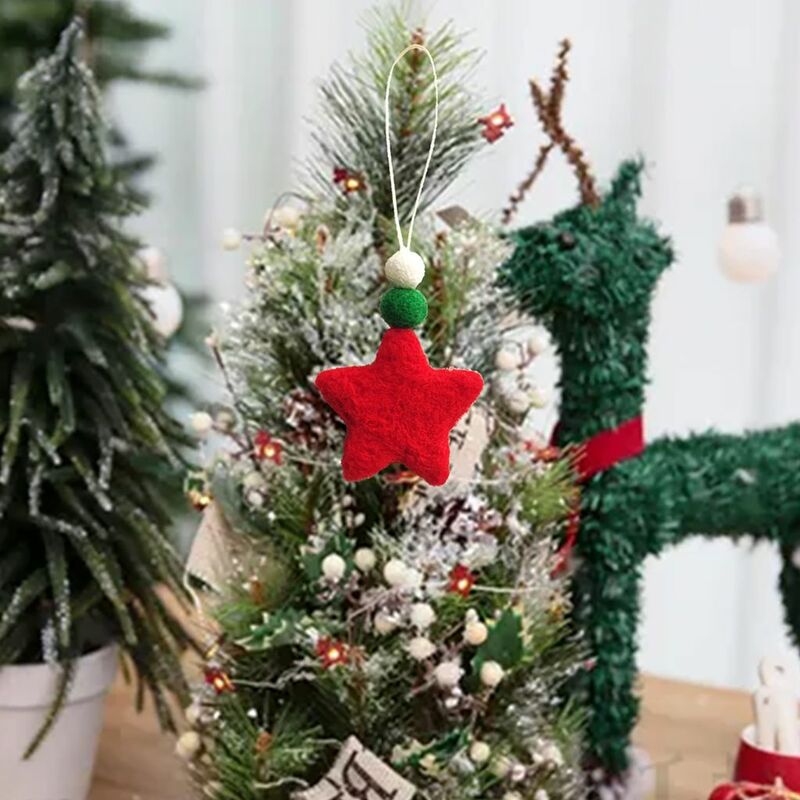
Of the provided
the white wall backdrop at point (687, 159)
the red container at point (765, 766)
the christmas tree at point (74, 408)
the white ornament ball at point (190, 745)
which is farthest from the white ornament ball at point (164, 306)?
the red container at point (765, 766)

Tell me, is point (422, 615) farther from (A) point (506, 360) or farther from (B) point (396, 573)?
(A) point (506, 360)

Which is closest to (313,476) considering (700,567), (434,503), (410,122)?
(434,503)

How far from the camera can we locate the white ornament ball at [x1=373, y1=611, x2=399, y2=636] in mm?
637

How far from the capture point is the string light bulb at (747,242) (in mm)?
920

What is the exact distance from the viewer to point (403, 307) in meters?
0.55

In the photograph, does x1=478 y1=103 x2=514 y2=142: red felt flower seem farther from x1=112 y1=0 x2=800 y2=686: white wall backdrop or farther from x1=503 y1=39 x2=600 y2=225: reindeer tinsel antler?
x1=112 y1=0 x2=800 y2=686: white wall backdrop

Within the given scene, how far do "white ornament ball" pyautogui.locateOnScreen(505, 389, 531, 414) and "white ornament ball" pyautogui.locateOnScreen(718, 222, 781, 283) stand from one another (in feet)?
1.04

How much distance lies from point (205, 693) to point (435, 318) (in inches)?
9.8

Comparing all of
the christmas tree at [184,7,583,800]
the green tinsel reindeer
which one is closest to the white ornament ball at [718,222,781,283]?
the green tinsel reindeer

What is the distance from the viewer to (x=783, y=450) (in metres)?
0.88

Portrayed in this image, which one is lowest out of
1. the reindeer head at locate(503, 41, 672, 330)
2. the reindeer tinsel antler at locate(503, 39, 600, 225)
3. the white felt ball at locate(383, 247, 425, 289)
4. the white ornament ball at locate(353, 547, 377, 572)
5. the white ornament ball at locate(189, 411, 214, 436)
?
the white ornament ball at locate(353, 547, 377, 572)

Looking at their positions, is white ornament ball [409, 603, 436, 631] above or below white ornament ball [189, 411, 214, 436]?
below

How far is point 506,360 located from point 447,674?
17cm

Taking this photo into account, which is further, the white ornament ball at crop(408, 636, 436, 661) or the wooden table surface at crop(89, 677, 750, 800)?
the wooden table surface at crop(89, 677, 750, 800)
